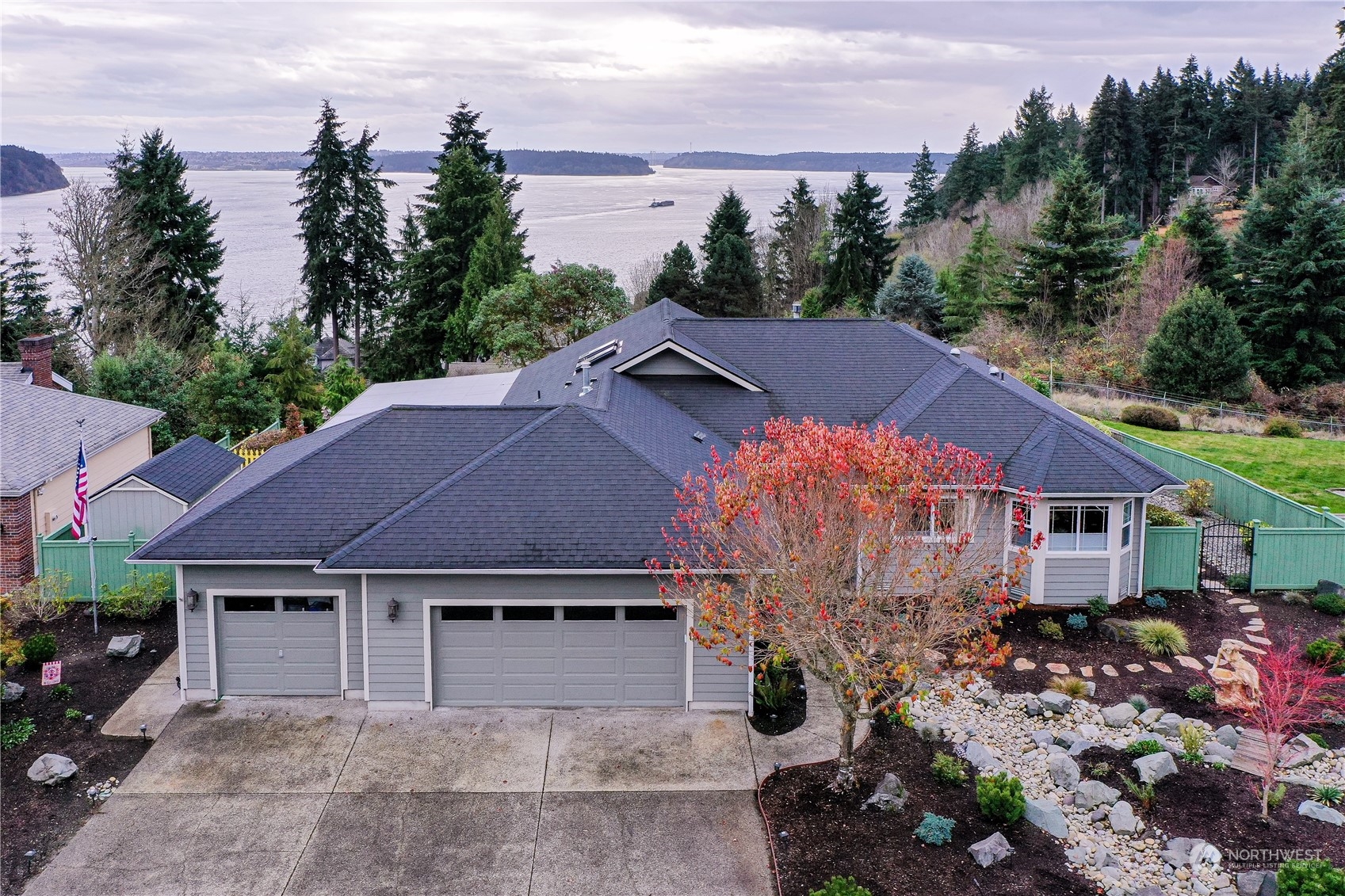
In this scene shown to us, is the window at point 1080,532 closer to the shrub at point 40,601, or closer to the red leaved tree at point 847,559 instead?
the red leaved tree at point 847,559

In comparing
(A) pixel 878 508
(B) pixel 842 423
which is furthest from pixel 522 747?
(B) pixel 842 423

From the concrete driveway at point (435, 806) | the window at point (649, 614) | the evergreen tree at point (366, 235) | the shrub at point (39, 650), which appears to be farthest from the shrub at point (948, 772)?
the evergreen tree at point (366, 235)

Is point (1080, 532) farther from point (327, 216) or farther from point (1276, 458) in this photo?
point (327, 216)

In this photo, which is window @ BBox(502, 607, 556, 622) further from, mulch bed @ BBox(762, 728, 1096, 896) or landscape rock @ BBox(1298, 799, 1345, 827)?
landscape rock @ BBox(1298, 799, 1345, 827)

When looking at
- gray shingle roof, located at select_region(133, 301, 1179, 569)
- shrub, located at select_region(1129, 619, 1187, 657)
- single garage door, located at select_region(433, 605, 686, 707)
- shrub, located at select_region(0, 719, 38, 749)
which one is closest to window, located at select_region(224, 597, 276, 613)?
gray shingle roof, located at select_region(133, 301, 1179, 569)

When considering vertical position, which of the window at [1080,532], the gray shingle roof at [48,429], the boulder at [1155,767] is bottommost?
the boulder at [1155,767]

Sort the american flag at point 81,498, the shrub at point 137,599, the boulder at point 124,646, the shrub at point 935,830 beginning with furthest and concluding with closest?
the shrub at point 137,599 < the american flag at point 81,498 < the boulder at point 124,646 < the shrub at point 935,830

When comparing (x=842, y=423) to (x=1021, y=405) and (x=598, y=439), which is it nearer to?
(x=1021, y=405)
